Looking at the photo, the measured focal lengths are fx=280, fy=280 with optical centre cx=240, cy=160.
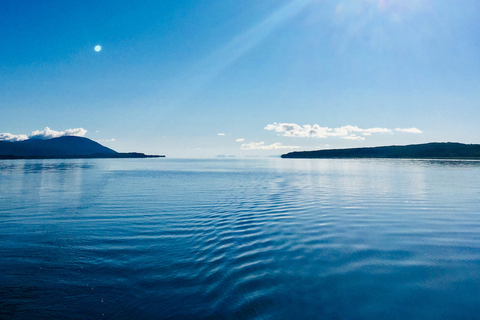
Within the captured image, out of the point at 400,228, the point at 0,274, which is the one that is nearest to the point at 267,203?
the point at 400,228

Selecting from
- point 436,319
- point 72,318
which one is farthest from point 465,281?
point 72,318

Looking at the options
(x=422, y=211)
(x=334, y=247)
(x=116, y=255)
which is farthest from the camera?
(x=422, y=211)

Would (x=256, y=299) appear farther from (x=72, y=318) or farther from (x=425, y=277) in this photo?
(x=425, y=277)

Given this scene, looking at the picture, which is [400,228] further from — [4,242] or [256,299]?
[4,242]

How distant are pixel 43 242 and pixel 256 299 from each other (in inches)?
366

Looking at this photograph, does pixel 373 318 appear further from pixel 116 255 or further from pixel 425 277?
pixel 116 255

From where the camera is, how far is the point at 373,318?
5895 millimetres

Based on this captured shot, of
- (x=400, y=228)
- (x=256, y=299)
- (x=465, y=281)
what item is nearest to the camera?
(x=256, y=299)

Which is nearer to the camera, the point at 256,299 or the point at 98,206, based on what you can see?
the point at 256,299

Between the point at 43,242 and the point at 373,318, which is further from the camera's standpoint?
the point at 43,242

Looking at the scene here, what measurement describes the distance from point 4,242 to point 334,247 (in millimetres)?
12739

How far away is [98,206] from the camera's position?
64.2 feet

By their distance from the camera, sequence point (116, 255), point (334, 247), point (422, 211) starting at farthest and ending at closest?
point (422, 211) < point (334, 247) < point (116, 255)

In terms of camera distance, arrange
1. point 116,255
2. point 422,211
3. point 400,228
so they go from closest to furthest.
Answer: point 116,255 < point 400,228 < point 422,211
